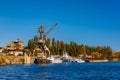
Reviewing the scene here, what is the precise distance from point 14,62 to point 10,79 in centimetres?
13114

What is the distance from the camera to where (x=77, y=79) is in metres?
62.5

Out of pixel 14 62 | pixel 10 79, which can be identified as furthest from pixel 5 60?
pixel 10 79

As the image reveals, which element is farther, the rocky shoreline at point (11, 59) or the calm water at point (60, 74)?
the rocky shoreline at point (11, 59)

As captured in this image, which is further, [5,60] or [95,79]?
[5,60]

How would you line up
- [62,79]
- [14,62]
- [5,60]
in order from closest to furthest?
[62,79] → [5,60] → [14,62]

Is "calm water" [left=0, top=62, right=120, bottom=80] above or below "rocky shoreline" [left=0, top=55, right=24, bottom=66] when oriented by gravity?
below

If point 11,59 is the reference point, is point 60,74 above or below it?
below

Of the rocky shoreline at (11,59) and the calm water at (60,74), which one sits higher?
the rocky shoreline at (11,59)

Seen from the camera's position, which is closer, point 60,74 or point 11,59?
point 60,74

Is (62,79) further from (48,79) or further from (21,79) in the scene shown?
(21,79)

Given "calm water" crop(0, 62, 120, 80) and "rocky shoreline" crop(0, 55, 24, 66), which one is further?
"rocky shoreline" crop(0, 55, 24, 66)

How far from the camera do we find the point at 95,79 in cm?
6169

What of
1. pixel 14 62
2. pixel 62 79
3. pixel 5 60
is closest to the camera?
pixel 62 79

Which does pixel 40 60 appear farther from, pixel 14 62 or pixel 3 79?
pixel 3 79
